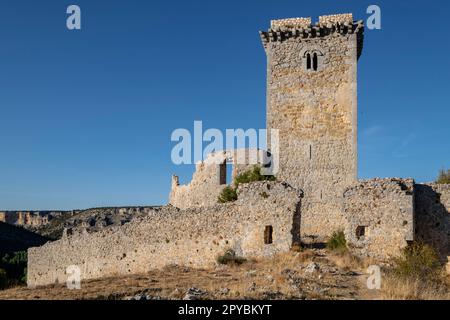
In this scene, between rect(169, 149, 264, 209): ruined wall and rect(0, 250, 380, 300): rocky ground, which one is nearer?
rect(0, 250, 380, 300): rocky ground

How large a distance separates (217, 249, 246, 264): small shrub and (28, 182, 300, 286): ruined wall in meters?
0.22

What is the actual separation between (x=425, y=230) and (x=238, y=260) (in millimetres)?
5715

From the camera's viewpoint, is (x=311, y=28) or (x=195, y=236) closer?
(x=195, y=236)

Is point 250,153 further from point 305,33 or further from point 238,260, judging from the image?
point 238,260

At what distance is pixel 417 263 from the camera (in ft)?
41.1

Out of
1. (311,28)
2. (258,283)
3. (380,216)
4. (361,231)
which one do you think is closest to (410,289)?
(258,283)

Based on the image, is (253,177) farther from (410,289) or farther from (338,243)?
(410,289)

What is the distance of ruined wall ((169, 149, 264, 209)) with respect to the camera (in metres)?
24.0

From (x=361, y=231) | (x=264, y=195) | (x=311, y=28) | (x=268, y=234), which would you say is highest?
(x=311, y=28)

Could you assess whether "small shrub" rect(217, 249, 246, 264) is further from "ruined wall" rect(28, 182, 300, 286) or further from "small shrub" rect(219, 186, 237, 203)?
"small shrub" rect(219, 186, 237, 203)

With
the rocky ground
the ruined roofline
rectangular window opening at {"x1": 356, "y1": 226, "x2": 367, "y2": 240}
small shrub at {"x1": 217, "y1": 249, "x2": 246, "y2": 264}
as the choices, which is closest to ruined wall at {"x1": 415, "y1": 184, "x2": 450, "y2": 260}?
rectangular window opening at {"x1": 356, "y1": 226, "x2": 367, "y2": 240}

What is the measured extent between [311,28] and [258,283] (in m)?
13.2

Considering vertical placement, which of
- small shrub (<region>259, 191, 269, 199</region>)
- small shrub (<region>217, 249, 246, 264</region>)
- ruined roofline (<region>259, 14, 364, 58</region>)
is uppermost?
ruined roofline (<region>259, 14, 364, 58</region>)

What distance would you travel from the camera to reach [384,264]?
A: 13.6m
